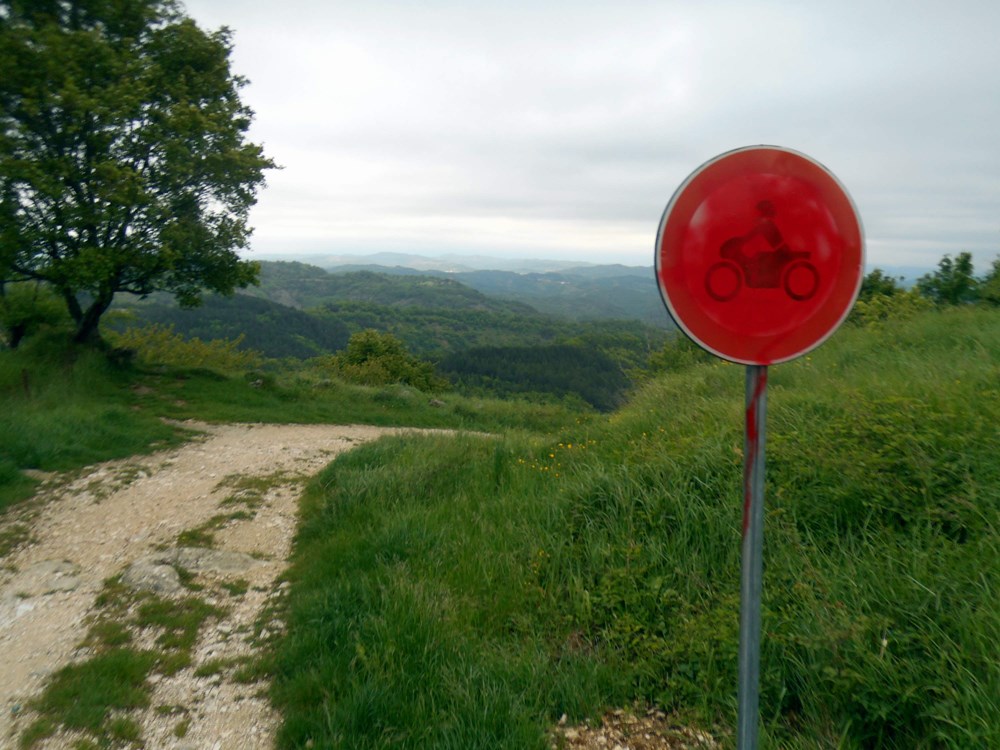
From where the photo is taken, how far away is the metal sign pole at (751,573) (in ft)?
6.45

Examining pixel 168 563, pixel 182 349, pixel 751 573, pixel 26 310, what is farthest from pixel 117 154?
pixel 751 573

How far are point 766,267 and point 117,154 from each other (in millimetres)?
13148

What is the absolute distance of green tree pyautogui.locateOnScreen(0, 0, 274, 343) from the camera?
37.2ft

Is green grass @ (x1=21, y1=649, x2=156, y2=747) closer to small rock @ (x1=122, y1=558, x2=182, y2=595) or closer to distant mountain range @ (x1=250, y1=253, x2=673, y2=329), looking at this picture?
small rock @ (x1=122, y1=558, x2=182, y2=595)

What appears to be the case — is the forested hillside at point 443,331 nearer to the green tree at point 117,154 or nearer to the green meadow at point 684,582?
the green tree at point 117,154

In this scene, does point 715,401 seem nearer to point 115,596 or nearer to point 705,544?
point 705,544

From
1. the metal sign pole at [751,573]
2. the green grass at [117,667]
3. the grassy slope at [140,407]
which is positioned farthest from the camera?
the grassy slope at [140,407]

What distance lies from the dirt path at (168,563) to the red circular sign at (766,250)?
111 inches

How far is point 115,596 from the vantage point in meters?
4.77

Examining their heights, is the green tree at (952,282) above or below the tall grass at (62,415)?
above

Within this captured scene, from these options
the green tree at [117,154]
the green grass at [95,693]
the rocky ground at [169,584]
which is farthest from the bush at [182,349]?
the green grass at [95,693]

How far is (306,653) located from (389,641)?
55 centimetres

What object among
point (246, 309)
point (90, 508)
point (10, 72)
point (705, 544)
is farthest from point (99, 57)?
point (246, 309)

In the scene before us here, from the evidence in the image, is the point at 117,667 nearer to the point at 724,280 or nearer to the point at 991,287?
the point at 724,280
